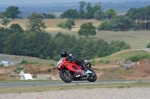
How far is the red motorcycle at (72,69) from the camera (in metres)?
20.9

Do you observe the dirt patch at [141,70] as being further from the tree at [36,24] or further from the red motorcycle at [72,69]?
the tree at [36,24]

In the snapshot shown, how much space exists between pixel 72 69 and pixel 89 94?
410 centimetres

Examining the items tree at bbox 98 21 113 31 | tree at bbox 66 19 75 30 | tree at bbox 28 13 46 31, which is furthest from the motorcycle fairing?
tree at bbox 66 19 75 30

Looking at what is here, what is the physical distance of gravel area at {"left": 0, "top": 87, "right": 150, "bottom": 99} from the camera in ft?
54.1

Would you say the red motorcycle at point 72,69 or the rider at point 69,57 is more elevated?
the rider at point 69,57

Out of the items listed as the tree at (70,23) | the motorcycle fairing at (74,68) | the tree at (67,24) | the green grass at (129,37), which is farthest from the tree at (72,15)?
the motorcycle fairing at (74,68)

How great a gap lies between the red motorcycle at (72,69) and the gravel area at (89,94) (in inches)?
118

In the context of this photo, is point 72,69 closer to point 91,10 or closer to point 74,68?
point 74,68

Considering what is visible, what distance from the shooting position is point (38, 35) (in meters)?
91.0

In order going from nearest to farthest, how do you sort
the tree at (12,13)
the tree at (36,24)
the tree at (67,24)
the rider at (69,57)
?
the rider at (69,57), the tree at (36,24), the tree at (67,24), the tree at (12,13)

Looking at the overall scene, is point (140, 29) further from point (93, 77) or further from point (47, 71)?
point (93, 77)

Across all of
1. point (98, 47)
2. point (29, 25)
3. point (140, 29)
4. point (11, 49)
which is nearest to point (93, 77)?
point (98, 47)

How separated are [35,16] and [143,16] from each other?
26063 millimetres

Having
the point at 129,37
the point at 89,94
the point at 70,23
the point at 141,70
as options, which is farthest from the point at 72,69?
the point at 70,23
